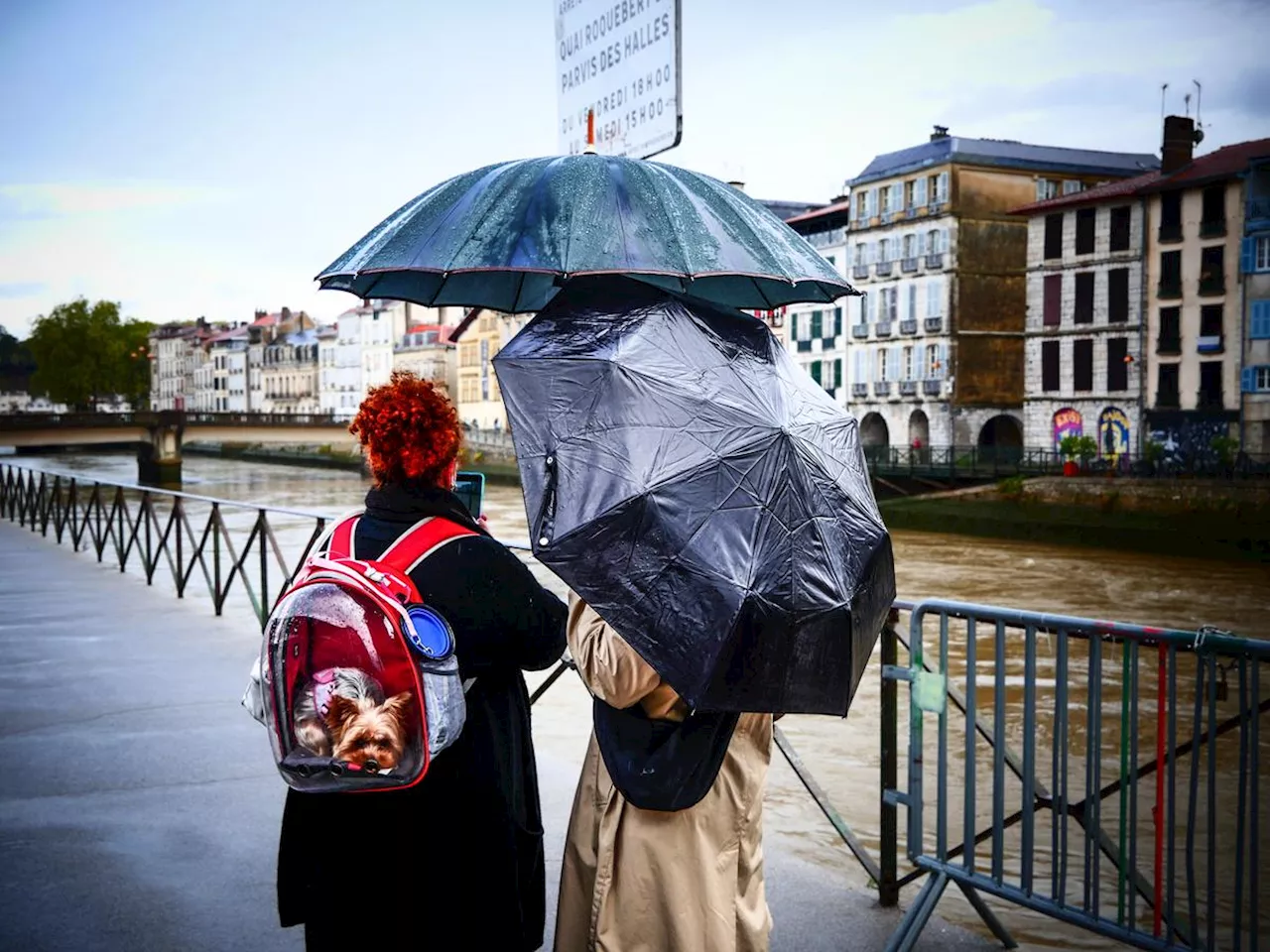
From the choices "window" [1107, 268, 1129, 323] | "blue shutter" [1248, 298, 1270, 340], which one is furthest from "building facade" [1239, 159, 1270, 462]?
"window" [1107, 268, 1129, 323]

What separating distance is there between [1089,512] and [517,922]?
32825mm

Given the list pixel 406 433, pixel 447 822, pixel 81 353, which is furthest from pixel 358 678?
pixel 81 353

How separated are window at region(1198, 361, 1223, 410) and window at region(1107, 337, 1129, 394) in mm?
2619

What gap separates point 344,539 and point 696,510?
0.82 meters

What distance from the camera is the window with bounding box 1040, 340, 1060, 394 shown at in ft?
150

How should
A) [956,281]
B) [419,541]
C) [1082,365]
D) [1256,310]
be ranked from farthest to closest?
[956,281]
[1082,365]
[1256,310]
[419,541]

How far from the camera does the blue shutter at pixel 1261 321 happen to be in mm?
39000

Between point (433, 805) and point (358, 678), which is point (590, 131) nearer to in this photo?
point (358, 678)

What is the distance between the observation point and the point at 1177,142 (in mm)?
43656

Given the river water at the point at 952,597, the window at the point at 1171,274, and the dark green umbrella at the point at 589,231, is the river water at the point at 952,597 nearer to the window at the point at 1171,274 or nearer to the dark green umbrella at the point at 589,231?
the dark green umbrella at the point at 589,231

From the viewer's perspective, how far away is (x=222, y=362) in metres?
117

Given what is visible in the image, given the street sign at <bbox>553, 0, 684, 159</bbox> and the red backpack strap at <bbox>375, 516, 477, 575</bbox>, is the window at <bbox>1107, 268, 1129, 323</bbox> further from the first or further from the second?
the red backpack strap at <bbox>375, 516, 477, 575</bbox>

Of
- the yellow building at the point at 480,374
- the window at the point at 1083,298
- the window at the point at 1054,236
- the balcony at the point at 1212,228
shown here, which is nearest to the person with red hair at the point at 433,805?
the balcony at the point at 1212,228

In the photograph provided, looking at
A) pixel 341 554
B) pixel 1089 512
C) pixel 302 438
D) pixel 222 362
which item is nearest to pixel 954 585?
pixel 1089 512
